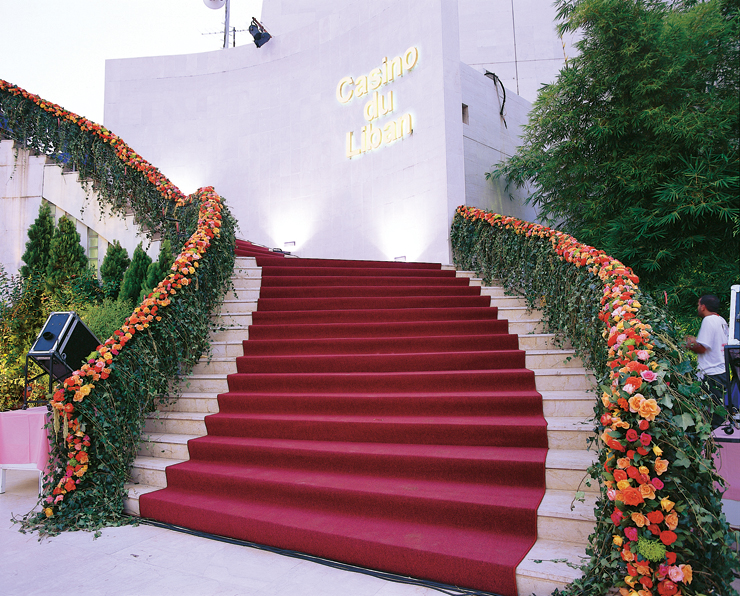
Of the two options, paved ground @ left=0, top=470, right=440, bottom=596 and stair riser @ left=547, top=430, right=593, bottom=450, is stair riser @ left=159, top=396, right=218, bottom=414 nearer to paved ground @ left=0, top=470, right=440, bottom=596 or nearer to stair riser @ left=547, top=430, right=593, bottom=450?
paved ground @ left=0, top=470, right=440, bottom=596

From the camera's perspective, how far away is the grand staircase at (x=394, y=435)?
2270 mm

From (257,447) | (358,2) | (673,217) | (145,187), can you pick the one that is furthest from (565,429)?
(358,2)

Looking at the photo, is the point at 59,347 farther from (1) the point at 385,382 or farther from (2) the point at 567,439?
(2) the point at 567,439

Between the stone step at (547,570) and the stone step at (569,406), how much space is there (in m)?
1.03

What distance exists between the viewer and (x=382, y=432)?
3.11m

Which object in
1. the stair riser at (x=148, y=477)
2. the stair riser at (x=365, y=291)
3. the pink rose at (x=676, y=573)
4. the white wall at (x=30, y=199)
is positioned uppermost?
the white wall at (x=30, y=199)

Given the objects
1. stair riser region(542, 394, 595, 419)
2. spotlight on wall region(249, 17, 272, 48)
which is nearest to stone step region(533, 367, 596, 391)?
stair riser region(542, 394, 595, 419)

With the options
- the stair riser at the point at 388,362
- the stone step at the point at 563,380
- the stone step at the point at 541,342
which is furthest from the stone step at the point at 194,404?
the stone step at the point at 541,342

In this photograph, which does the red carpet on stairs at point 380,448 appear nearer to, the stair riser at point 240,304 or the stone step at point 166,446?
the stone step at point 166,446

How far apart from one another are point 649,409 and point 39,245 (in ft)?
26.6

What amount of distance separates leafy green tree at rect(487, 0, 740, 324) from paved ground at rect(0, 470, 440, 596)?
4.82 m

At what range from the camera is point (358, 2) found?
8.56 meters

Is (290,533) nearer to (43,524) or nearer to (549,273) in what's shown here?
(43,524)

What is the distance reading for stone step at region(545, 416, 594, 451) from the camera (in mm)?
2768
